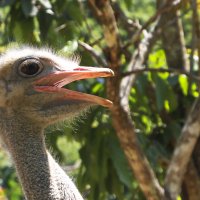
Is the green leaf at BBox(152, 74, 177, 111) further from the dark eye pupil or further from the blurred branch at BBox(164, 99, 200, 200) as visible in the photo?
the dark eye pupil

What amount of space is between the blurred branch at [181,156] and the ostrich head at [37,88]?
1.88 m

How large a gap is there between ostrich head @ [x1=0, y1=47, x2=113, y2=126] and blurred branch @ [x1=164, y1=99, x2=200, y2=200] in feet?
6.16

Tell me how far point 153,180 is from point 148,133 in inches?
41.6

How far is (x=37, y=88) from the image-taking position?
3.93 m

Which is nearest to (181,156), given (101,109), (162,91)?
(162,91)

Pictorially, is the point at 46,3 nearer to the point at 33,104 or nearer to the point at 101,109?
the point at 101,109

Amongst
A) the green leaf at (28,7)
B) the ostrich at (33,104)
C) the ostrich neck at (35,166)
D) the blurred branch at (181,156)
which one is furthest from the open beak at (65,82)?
the blurred branch at (181,156)

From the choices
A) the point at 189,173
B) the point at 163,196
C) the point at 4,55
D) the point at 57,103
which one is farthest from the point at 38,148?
the point at 189,173

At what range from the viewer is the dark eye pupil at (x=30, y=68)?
3.95 m

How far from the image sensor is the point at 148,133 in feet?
21.8

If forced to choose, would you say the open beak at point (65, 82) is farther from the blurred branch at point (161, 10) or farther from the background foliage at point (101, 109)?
the blurred branch at point (161, 10)

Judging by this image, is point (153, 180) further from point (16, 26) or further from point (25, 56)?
point (25, 56)

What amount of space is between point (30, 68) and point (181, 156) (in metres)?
2.06

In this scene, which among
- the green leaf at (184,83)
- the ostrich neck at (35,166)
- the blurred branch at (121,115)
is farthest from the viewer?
the green leaf at (184,83)
